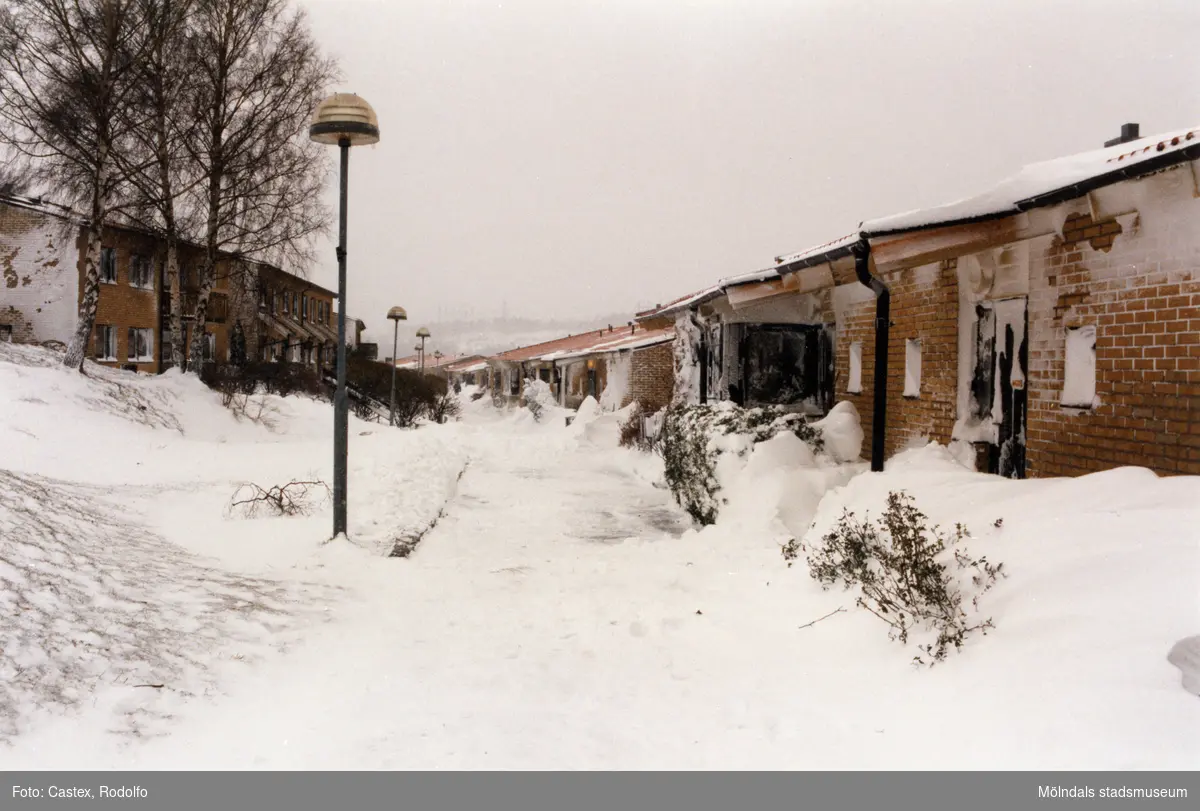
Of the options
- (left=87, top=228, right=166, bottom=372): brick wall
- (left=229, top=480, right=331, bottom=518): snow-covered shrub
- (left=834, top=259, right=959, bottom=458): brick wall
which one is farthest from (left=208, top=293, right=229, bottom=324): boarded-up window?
(left=834, top=259, right=959, bottom=458): brick wall

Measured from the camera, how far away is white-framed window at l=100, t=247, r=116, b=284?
26.0 m

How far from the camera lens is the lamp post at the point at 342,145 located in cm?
708

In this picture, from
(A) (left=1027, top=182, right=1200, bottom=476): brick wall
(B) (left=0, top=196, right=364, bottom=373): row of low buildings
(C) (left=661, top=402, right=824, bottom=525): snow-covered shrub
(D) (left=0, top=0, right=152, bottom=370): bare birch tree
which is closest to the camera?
(A) (left=1027, top=182, right=1200, bottom=476): brick wall

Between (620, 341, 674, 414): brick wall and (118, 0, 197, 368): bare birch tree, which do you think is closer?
(118, 0, 197, 368): bare birch tree

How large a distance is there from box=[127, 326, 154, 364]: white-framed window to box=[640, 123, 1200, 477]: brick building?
26.5m

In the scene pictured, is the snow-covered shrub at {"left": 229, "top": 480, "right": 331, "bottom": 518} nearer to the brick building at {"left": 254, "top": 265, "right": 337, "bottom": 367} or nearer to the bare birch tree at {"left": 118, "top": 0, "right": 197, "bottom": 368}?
the bare birch tree at {"left": 118, "top": 0, "right": 197, "bottom": 368}

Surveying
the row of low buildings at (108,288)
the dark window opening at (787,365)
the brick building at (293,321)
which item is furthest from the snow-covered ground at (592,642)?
the brick building at (293,321)

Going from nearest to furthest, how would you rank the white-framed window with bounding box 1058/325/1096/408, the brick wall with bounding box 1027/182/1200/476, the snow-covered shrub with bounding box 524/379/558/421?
the brick wall with bounding box 1027/182/1200/476, the white-framed window with bounding box 1058/325/1096/408, the snow-covered shrub with bounding box 524/379/558/421

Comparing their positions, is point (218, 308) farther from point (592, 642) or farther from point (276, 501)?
point (592, 642)

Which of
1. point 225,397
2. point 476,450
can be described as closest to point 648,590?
point 476,450

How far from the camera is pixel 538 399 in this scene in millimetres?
33812

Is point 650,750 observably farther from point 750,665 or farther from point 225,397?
point 225,397

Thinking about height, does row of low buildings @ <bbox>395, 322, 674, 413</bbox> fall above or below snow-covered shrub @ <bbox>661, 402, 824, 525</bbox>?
above

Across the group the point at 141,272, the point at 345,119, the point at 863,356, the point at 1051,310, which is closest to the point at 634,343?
the point at 863,356
